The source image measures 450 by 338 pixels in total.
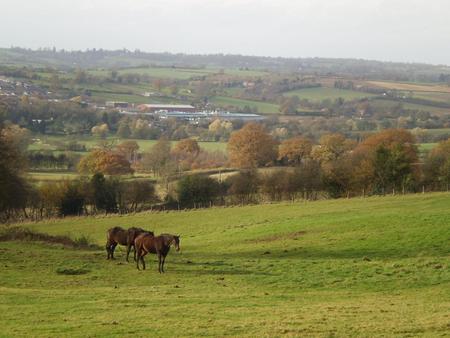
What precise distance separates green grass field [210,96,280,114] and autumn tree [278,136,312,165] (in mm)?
74243

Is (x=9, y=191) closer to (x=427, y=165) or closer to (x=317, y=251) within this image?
(x=317, y=251)

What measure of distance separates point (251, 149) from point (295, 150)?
6558 millimetres

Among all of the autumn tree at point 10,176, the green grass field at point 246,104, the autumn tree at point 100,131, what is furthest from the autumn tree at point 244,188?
the green grass field at point 246,104

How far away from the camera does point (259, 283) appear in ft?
77.0

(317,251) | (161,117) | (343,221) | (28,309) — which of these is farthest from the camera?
(161,117)

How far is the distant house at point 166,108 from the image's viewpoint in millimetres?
162375

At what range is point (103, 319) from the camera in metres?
16.5

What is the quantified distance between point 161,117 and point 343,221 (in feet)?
380

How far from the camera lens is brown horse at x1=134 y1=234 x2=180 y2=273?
86.2ft

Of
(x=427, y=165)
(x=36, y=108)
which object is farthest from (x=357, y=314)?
(x=36, y=108)

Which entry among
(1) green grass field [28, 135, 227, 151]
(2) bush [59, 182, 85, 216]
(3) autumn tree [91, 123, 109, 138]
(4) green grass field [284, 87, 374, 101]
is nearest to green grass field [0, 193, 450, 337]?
(2) bush [59, 182, 85, 216]

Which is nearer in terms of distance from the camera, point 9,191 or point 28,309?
point 28,309

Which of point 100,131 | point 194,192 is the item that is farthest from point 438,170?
point 100,131

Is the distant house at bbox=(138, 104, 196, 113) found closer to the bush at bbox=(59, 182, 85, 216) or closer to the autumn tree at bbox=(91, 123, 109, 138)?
the autumn tree at bbox=(91, 123, 109, 138)
